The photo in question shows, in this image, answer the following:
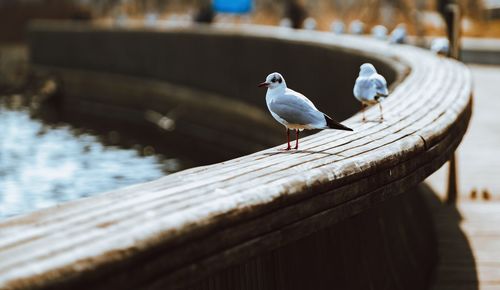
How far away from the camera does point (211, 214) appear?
13.1 ft

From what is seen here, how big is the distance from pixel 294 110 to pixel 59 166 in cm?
1654

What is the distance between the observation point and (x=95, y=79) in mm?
41156

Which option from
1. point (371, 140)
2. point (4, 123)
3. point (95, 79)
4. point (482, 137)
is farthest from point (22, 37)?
point (371, 140)

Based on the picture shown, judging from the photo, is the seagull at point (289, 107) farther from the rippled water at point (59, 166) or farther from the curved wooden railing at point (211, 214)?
the rippled water at point (59, 166)

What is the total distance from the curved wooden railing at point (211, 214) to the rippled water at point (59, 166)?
36.1 ft

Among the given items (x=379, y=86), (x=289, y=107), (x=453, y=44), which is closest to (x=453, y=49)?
(x=453, y=44)

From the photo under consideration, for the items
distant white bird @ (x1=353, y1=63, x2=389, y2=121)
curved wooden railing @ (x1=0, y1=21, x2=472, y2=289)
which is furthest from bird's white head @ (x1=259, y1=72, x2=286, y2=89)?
distant white bird @ (x1=353, y1=63, x2=389, y2=121)

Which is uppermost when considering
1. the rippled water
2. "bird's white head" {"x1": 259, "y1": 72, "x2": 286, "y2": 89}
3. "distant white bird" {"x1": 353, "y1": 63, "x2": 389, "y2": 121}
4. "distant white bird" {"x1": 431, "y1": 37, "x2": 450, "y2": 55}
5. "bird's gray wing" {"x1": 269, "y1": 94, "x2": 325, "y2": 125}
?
"bird's white head" {"x1": 259, "y1": 72, "x2": 286, "y2": 89}

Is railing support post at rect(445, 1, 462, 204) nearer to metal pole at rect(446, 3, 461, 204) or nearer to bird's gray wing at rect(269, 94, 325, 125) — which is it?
metal pole at rect(446, 3, 461, 204)

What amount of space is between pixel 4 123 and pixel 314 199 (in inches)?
1026

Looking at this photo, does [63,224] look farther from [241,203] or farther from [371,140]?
[371,140]

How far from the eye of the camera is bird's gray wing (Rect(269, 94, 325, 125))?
18.5ft

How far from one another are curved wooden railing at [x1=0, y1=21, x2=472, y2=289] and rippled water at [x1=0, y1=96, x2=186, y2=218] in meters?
11.0

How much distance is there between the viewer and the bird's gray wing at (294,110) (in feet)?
18.5
